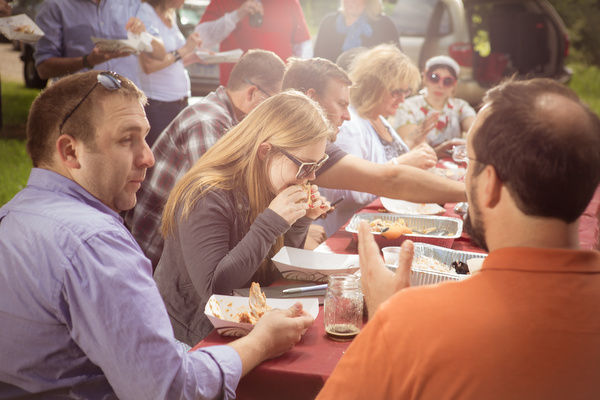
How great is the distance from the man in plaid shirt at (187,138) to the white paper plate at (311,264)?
878 mm

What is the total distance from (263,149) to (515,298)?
138 cm

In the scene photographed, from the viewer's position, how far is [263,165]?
2.32m

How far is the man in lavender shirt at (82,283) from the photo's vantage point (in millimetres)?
1332

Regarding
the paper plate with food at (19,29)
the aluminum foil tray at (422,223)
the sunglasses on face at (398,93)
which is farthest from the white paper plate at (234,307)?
the sunglasses on face at (398,93)

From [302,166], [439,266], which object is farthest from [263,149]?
[439,266]

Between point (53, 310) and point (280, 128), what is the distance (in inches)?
45.5

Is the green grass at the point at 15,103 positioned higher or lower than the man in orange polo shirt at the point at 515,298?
lower

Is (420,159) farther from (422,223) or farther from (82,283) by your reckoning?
(82,283)

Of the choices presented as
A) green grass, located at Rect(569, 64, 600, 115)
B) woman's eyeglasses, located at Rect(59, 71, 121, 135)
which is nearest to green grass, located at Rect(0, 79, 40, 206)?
woman's eyeglasses, located at Rect(59, 71, 121, 135)

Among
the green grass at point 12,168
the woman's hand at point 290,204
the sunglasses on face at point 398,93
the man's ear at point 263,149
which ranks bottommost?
the green grass at point 12,168

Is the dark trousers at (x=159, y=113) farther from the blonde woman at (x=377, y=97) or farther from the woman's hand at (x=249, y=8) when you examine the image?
the blonde woman at (x=377, y=97)

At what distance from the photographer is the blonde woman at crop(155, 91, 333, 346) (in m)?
2.15

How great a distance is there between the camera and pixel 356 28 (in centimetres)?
557

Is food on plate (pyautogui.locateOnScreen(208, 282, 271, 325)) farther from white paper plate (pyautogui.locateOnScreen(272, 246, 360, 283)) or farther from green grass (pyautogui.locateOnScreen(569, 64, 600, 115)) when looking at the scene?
green grass (pyautogui.locateOnScreen(569, 64, 600, 115))
